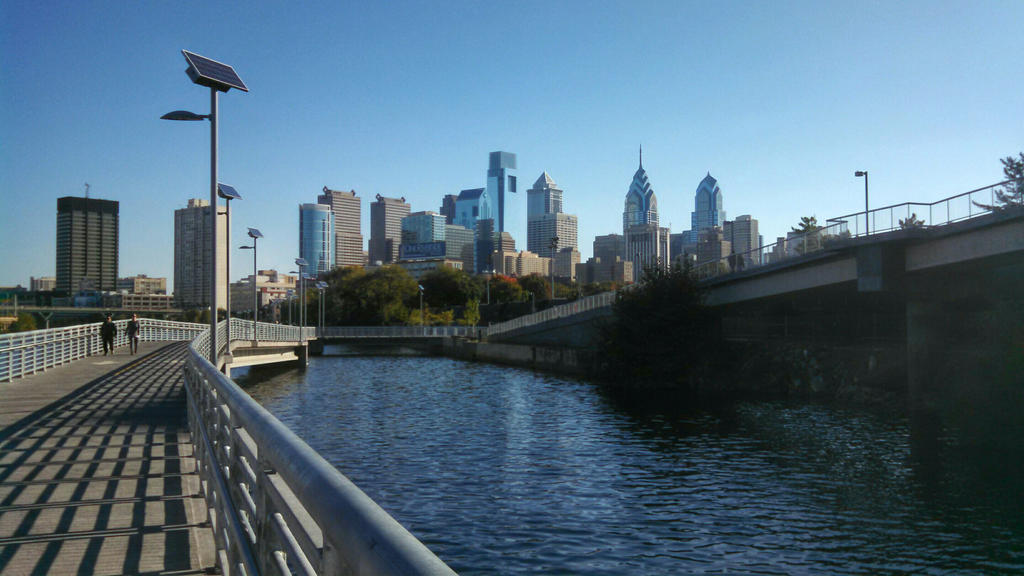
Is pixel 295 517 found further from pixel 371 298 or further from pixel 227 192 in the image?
pixel 371 298

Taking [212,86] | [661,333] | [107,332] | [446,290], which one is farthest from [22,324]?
[212,86]

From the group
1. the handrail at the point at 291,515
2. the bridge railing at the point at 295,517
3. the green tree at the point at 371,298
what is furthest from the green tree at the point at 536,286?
the bridge railing at the point at 295,517

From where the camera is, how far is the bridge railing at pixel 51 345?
2373 centimetres

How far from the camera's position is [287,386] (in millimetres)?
47406

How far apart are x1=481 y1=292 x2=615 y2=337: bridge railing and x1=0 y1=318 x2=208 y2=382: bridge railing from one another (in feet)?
98.9

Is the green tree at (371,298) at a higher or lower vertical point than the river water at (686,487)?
higher

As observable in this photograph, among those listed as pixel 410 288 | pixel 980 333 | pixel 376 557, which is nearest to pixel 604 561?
pixel 376 557

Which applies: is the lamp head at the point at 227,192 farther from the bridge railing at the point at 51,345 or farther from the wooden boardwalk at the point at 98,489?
the wooden boardwalk at the point at 98,489

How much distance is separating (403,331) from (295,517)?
88498 millimetres

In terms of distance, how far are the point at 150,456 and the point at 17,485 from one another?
2577 mm

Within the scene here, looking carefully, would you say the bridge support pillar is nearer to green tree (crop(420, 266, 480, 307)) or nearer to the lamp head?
the lamp head

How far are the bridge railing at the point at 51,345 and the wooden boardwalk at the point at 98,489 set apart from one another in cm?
566

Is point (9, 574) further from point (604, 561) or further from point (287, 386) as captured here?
point (287, 386)

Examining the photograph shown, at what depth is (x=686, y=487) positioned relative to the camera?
18234mm
